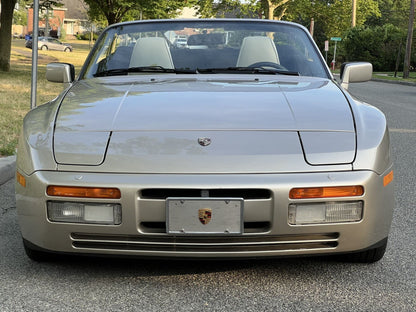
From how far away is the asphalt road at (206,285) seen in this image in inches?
107

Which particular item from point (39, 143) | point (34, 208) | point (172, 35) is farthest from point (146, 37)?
point (34, 208)

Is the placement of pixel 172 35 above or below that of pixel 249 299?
above

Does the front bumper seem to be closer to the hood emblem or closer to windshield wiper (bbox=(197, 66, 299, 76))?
the hood emblem

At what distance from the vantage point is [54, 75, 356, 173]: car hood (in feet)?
9.10

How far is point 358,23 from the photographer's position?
52.2 meters

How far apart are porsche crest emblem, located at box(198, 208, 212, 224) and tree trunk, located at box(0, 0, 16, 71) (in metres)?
18.8

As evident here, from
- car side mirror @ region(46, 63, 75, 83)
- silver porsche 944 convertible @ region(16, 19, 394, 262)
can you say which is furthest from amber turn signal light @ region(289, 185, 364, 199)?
car side mirror @ region(46, 63, 75, 83)

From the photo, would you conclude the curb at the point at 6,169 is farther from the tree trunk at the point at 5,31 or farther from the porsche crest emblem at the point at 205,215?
the tree trunk at the point at 5,31

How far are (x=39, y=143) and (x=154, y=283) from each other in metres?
0.90

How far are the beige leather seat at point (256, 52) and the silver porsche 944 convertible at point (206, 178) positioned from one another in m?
1.00

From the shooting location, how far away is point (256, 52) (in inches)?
169

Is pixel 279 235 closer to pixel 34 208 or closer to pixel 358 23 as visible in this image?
pixel 34 208

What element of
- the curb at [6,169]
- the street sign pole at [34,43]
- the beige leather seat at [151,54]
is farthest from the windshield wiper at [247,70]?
the street sign pole at [34,43]

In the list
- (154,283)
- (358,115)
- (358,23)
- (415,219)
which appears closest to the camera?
(154,283)
